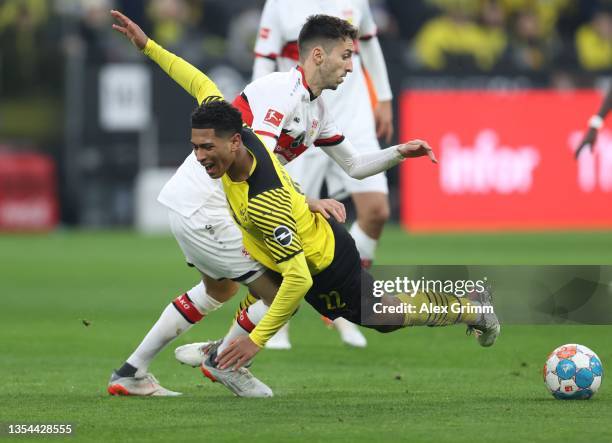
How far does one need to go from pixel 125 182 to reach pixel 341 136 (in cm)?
1157

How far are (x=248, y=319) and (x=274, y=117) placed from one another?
3.30ft

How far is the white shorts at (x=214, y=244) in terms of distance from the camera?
7.09 m

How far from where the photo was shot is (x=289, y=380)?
303 inches

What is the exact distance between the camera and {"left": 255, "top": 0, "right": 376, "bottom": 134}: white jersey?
930 cm

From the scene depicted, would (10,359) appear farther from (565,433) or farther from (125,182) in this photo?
(125,182)

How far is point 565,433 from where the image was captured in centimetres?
577

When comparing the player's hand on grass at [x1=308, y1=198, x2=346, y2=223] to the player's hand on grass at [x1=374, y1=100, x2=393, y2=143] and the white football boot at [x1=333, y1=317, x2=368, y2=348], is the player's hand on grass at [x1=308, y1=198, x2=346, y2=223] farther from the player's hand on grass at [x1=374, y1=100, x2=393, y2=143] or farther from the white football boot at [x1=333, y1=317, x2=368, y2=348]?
the player's hand on grass at [x1=374, y1=100, x2=393, y2=143]

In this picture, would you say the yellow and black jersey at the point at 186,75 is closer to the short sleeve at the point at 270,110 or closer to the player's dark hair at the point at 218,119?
the short sleeve at the point at 270,110

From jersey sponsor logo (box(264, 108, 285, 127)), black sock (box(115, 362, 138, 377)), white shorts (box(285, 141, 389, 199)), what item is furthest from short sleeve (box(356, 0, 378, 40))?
black sock (box(115, 362, 138, 377))

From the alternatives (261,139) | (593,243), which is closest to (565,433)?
(261,139)

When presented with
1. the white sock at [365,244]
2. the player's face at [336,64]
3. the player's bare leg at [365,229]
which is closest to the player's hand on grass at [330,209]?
the player's face at [336,64]

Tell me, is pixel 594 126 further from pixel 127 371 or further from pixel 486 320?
pixel 127 371

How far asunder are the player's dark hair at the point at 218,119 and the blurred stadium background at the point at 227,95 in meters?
11.8

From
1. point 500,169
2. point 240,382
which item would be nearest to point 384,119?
point 240,382
